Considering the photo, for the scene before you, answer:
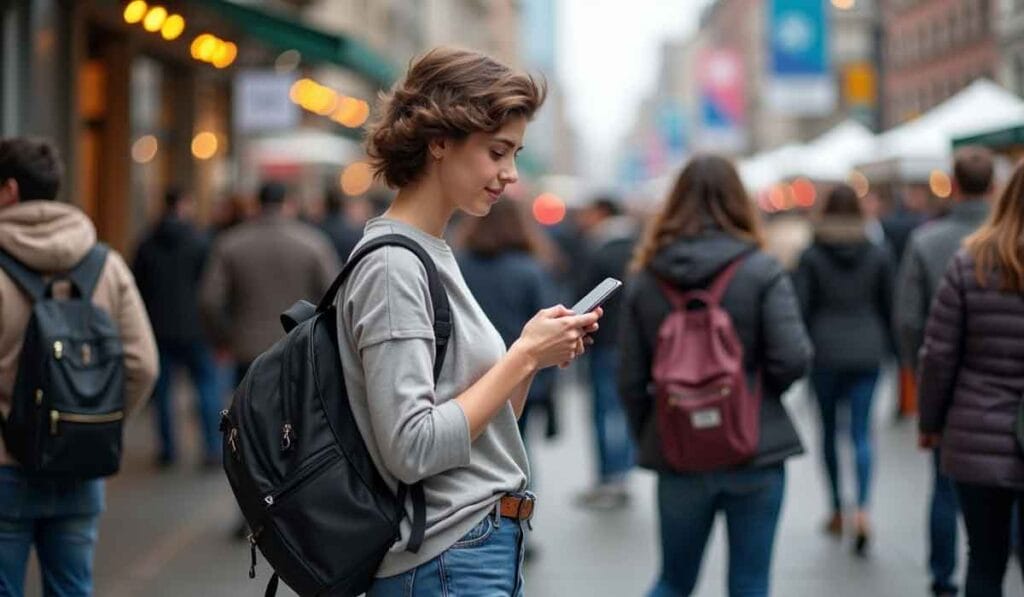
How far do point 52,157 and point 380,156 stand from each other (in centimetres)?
211

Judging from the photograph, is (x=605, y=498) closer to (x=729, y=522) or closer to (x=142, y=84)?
(x=729, y=522)

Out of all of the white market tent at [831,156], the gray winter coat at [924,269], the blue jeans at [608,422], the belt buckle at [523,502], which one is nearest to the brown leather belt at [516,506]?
the belt buckle at [523,502]

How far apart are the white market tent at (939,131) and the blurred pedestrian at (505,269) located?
7.18 metres

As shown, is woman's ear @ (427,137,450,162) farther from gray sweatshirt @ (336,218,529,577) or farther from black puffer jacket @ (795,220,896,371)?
black puffer jacket @ (795,220,896,371)

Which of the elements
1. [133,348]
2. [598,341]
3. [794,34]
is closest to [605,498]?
[598,341]

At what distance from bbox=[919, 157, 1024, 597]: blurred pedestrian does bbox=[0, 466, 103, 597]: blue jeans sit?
9.26 ft

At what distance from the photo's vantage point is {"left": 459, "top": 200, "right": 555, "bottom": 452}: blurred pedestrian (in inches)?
311

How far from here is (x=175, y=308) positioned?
38.1ft

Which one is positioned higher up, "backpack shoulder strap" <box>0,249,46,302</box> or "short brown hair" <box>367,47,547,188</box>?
"short brown hair" <box>367,47,547,188</box>

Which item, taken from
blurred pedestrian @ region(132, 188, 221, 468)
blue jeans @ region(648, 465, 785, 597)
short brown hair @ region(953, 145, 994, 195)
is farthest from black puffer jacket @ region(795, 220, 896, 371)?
blurred pedestrian @ region(132, 188, 221, 468)

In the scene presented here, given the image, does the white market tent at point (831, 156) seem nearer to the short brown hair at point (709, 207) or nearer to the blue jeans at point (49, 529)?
the short brown hair at point (709, 207)

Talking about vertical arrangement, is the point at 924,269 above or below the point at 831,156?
below

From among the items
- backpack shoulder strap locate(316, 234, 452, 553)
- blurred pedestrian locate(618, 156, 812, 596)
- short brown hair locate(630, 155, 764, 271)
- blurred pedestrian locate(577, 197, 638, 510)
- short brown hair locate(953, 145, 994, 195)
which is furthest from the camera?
blurred pedestrian locate(577, 197, 638, 510)

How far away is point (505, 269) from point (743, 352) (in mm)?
2957
